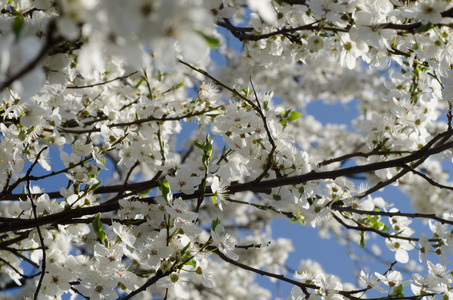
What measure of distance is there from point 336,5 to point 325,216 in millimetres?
918

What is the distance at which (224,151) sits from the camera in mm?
1800

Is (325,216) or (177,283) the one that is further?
(325,216)

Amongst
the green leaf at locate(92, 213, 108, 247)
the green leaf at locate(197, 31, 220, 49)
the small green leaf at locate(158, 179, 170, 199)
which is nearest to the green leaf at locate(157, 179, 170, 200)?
the small green leaf at locate(158, 179, 170, 199)

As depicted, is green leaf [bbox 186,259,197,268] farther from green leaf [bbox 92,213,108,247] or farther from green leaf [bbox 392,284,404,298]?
green leaf [bbox 392,284,404,298]

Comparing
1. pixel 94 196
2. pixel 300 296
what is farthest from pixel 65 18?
pixel 300 296

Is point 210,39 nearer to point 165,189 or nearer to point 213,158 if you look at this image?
point 165,189

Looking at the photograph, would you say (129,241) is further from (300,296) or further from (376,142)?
(376,142)

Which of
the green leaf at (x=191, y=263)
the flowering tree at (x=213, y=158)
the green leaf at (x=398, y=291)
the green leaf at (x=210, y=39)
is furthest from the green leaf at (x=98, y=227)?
the green leaf at (x=398, y=291)

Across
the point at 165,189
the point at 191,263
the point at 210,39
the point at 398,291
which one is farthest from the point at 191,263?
the point at 210,39

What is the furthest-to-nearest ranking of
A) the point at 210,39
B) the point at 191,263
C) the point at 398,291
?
the point at 398,291 → the point at 191,263 → the point at 210,39

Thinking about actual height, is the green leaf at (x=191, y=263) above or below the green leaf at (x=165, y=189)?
below

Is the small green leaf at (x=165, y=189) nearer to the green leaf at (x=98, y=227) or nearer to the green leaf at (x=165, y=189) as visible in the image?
the green leaf at (x=165, y=189)

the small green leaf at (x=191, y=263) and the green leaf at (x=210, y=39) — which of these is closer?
the green leaf at (x=210, y=39)

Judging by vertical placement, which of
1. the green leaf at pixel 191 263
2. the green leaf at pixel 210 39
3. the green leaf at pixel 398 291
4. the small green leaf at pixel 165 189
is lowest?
the green leaf at pixel 210 39
